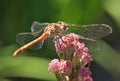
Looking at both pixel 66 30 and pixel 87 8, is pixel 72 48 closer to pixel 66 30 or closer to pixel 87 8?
pixel 66 30

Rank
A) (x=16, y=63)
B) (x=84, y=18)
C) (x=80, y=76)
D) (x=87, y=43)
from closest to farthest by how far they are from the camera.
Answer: (x=80, y=76), (x=87, y=43), (x=16, y=63), (x=84, y=18)

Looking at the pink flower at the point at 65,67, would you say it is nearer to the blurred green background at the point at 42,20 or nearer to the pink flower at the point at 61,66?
the pink flower at the point at 61,66

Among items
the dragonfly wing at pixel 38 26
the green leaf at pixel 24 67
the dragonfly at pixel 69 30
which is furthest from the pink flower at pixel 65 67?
the green leaf at pixel 24 67

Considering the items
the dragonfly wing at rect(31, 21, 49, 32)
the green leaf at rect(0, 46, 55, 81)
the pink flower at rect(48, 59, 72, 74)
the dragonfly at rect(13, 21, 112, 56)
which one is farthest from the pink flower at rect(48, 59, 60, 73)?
the green leaf at rect(0, 46, 55, 81)

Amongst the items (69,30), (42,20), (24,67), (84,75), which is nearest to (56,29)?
(69,30)

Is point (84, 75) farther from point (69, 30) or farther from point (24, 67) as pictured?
point (24, 67)

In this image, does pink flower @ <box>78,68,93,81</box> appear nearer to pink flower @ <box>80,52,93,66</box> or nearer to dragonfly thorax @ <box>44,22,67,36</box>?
pink flower @ <box>80,52,93,66</box>

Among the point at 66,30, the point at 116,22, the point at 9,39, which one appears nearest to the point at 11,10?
the point at 9,39

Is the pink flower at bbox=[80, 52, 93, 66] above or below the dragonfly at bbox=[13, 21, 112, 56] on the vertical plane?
below
